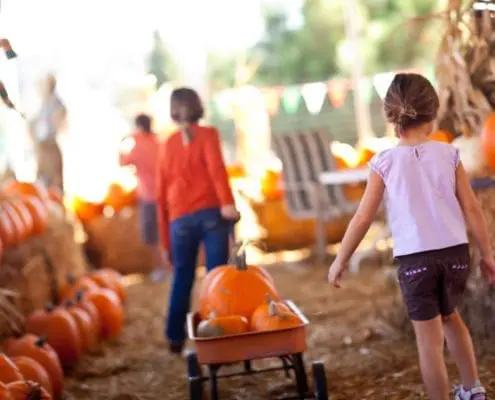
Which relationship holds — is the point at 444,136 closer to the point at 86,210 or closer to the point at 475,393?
the point at 475,393

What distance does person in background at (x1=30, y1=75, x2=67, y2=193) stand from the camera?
9430 mm

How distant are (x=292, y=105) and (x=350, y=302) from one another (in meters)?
7.24

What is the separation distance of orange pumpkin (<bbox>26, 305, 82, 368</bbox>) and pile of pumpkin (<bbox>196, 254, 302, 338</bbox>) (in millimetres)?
1520

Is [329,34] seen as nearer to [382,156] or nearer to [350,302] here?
[350,302]

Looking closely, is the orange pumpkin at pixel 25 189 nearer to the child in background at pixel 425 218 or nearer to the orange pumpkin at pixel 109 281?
the orange pumpkin at pixel 109 281

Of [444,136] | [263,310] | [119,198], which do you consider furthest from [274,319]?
[119,198]

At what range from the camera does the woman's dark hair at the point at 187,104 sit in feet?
17.6

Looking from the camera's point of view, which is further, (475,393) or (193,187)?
(193,187)

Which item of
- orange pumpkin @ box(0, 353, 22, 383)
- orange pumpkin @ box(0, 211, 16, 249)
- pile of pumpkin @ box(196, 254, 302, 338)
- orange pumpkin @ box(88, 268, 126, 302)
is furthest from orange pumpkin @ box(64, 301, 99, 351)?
pile of pumpkin @ box(196, 254, 302, 338)

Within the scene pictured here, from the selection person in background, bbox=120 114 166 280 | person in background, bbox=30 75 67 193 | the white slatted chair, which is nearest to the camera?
person in background, bbox=120 114 166 280

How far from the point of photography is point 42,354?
195 inches

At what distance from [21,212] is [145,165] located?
2.61 metres

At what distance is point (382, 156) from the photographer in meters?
3.59

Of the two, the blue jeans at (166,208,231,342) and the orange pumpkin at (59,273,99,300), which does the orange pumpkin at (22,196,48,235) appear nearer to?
the orange pumpkin at (59,273,99,300)
